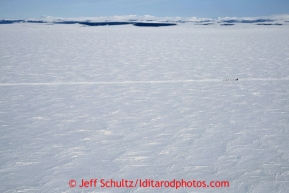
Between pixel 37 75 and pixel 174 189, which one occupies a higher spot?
pixel 37 75

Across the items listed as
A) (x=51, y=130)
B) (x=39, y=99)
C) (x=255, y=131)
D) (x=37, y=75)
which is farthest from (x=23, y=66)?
(x=255, y=131)

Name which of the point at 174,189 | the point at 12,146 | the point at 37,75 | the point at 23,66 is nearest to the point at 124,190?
the point at 174,189

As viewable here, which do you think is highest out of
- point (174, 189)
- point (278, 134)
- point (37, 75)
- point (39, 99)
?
point (37, 75)

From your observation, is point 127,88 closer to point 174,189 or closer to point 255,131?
point 255,131

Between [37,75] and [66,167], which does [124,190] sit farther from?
[37,75]

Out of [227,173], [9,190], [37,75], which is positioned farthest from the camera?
[37,75]

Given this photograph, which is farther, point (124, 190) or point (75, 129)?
point (75, 129)

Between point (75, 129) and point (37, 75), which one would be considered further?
point (37, 75)

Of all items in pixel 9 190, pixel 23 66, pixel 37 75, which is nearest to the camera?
pixel 9 190

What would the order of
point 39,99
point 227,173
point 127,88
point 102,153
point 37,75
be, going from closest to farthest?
point 227,173, point 102,153, point 39,99, point 127,88, point 37,75
